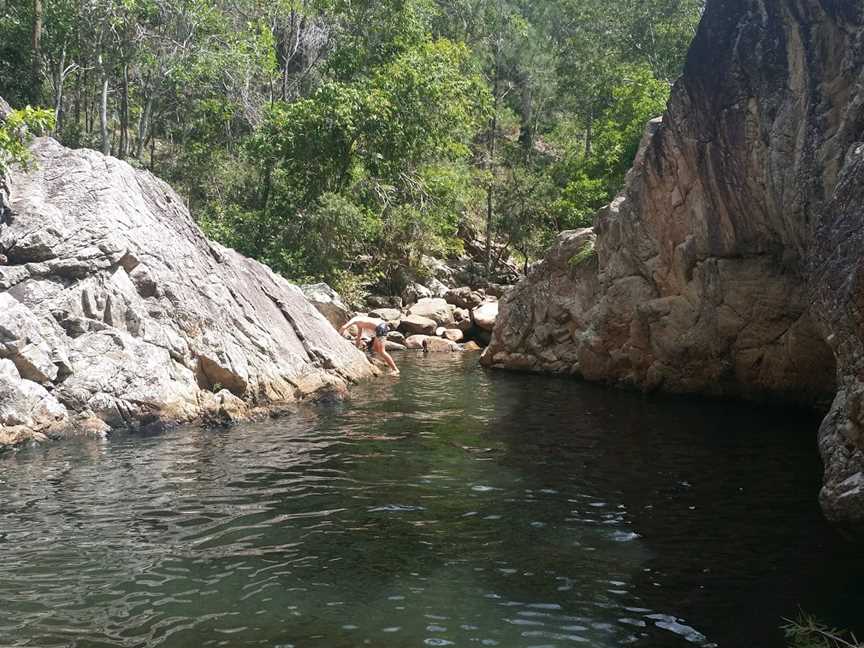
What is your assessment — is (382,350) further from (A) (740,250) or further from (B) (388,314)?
(B) (388,314)

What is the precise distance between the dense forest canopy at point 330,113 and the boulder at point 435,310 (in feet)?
8.84

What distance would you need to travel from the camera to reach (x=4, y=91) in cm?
3272

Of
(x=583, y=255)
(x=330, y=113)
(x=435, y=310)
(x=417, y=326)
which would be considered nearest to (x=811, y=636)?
(x=583, y=255)

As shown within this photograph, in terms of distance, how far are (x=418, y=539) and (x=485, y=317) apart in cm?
2291

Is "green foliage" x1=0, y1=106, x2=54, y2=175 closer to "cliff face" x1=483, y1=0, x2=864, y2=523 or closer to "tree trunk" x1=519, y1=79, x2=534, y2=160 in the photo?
"cliff face" x1=483, y1=0, x2=864, y2=523

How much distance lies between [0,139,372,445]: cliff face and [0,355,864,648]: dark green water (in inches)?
43.1

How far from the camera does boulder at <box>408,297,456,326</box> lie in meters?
32.5

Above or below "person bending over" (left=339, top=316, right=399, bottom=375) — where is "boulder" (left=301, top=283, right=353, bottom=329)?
above

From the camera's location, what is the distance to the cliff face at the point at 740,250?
336 inches

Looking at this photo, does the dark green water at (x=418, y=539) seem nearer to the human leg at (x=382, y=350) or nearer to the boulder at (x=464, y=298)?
the human leg at (x=382, y=350)

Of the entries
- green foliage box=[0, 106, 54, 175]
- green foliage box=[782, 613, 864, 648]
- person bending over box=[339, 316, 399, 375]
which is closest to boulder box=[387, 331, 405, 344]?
person bending over box=[339, 316, 399, 375]

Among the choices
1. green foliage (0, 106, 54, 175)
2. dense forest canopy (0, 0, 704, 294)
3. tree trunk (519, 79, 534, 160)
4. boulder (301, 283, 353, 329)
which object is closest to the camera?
green foliage (0, 106, 54, 175)

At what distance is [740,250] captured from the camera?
670 inches

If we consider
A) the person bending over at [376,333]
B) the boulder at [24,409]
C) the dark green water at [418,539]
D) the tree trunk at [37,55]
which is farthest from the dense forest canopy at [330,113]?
the dark green water at [418,539]
